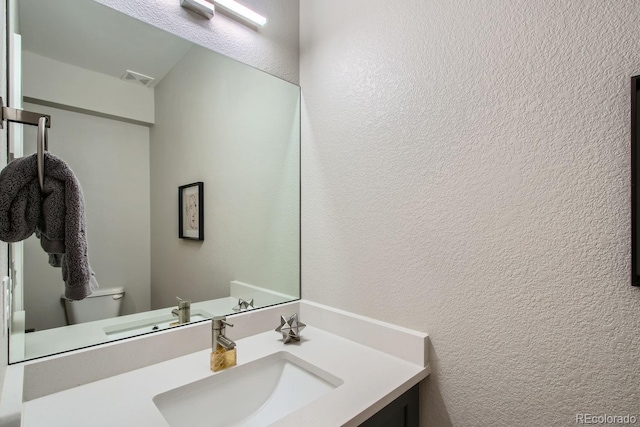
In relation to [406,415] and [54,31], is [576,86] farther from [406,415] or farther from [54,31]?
[54,31]

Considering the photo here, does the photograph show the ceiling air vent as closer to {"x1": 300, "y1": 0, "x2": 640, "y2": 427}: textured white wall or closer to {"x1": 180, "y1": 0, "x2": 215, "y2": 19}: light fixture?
{"x1": 180, "y1": 0, "x2": 215, "y2": 19}: light fixture

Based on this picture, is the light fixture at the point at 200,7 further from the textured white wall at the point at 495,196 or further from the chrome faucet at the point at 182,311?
the chrome faucet at the point at 182,311

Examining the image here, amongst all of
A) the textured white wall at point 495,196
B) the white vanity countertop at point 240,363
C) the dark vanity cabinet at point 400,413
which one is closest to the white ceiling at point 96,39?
the textured white wall at point 495,196

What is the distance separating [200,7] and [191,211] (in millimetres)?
751

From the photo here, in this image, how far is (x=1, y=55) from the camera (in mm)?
676

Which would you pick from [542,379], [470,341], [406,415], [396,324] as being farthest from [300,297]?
[542,379]

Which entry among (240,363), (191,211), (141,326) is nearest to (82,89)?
(191,211)

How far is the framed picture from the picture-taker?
1161mm

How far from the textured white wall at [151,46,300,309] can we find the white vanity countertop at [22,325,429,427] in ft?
0.83

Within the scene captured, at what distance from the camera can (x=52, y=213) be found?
1.76 feet

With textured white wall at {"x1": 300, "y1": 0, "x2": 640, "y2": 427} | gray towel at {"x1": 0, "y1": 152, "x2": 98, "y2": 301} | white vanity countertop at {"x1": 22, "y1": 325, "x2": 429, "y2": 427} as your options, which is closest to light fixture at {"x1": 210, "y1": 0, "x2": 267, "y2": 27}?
textured white wall at {"x1": 300, "y1": 0, "x2": 640, "y2": 427}

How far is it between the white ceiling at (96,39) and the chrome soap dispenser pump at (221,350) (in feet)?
2.85

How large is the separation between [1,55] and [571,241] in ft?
4.48

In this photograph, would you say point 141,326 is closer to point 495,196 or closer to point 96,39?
point 96,39
